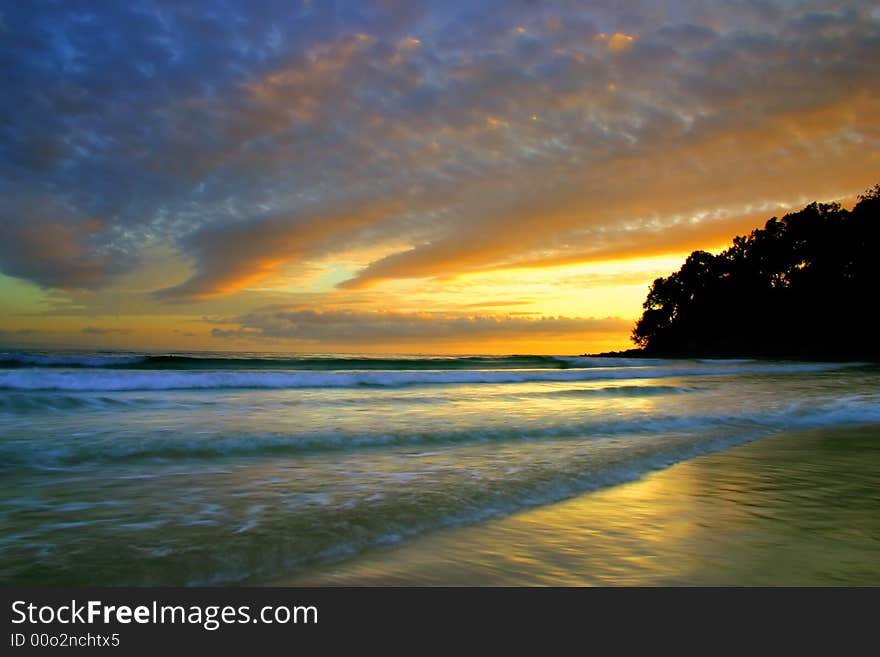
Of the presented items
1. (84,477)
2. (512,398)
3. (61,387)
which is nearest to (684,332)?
(512,398)

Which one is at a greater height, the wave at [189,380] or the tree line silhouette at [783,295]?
the tree line silhouette at [783,295]

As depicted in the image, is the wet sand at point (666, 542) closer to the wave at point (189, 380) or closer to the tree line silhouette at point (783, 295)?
the wave at point (189, 380)

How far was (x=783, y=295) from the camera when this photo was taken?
5219 cm

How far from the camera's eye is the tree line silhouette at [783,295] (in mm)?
47125

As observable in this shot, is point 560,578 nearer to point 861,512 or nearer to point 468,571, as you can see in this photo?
point 468,571

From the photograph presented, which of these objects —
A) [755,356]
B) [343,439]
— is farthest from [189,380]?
[755,356]

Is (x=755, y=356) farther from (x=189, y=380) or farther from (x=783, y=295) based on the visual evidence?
(x=189, y=380)

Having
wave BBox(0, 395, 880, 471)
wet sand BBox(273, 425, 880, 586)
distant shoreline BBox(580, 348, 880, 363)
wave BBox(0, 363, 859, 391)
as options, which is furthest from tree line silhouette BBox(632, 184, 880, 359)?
wet sand BBox(273, 425, 880, 586)

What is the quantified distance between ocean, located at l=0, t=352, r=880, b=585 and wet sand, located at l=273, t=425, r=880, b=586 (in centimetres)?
19

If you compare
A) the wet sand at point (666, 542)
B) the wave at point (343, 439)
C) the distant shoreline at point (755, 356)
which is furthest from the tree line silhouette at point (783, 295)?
the wet sand at point (666, 542)

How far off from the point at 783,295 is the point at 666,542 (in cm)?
5906

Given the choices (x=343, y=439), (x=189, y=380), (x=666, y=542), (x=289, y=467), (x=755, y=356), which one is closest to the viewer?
(x=666, y=542)

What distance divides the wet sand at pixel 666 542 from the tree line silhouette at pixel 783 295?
51359mm

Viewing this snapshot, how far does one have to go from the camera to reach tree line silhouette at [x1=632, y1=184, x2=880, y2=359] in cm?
4712
